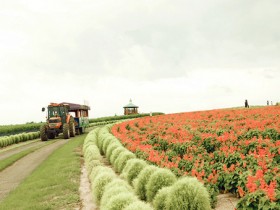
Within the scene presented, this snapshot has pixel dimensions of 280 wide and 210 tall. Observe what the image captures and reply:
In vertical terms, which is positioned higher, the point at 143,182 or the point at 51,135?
the point at 51,135

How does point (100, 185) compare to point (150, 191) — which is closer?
point (150, 191)

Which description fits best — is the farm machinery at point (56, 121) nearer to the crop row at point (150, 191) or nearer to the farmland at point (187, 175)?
the farmland at point (187, 175)

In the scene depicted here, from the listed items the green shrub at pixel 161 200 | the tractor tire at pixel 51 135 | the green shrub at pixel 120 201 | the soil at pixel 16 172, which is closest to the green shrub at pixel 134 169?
the green shrub at pixel 161 200

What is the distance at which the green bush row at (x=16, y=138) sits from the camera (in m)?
31.7

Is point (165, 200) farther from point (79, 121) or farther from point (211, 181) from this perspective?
point (79, 121)

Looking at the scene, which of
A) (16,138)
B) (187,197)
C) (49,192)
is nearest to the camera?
(187,197)

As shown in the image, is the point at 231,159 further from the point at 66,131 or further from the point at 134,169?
the point at 66,131

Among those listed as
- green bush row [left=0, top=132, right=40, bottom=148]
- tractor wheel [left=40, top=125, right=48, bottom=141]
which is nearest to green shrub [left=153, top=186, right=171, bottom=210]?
tractor wheel [left=40, top=125, right=48, bottom=141]

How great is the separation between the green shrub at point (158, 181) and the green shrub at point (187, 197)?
4.63 ft

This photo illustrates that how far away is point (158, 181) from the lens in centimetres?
823

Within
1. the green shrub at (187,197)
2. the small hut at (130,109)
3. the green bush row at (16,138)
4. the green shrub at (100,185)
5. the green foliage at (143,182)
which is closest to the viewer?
the green shrub at (187,197)

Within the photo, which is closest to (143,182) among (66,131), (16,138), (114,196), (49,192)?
(114,196)

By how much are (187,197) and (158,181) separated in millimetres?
1654

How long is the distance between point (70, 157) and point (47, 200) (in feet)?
25.9
